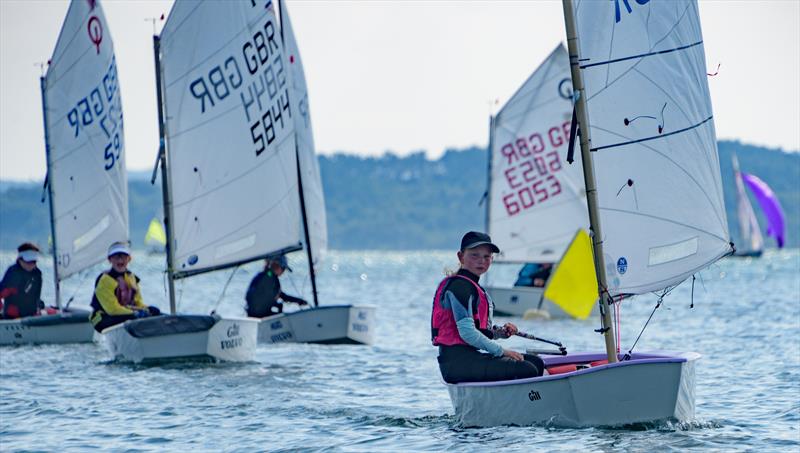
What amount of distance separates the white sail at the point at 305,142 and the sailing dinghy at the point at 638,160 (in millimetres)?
13327

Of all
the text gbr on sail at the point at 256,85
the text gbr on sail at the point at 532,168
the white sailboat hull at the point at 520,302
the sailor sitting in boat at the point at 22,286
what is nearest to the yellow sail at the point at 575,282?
the white sailboat hull at the point at 520,302

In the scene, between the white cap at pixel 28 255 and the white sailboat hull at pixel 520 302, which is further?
the white sailboat hull at pixel 520 302

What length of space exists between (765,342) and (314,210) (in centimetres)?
893

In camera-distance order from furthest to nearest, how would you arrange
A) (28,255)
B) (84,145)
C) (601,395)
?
(84,145) < (28,255) < (601,395)

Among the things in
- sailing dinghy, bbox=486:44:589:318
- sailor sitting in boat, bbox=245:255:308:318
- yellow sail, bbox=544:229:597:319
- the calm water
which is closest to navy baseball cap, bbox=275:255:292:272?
sailor sitting in boat, bbox=245:255:308:318

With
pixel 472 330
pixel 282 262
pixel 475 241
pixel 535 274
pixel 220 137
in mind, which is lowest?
pixel 472 330

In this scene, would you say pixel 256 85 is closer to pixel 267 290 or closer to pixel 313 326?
pixel 267 290

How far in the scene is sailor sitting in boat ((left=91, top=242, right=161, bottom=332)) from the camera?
17109 mm

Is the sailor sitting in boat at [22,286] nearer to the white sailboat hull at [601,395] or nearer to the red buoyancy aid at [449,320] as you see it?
the red buoyancy aid at [449,320]

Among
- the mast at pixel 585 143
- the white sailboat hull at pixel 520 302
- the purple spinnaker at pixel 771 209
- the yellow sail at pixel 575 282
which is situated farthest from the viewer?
the purple spinnaker at pixel 771 209

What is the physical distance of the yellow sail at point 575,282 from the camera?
26.8 meters

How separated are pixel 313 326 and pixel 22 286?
4876 millimetres

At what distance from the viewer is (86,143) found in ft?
76.7

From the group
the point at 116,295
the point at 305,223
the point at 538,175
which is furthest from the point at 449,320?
the point at 538,175
